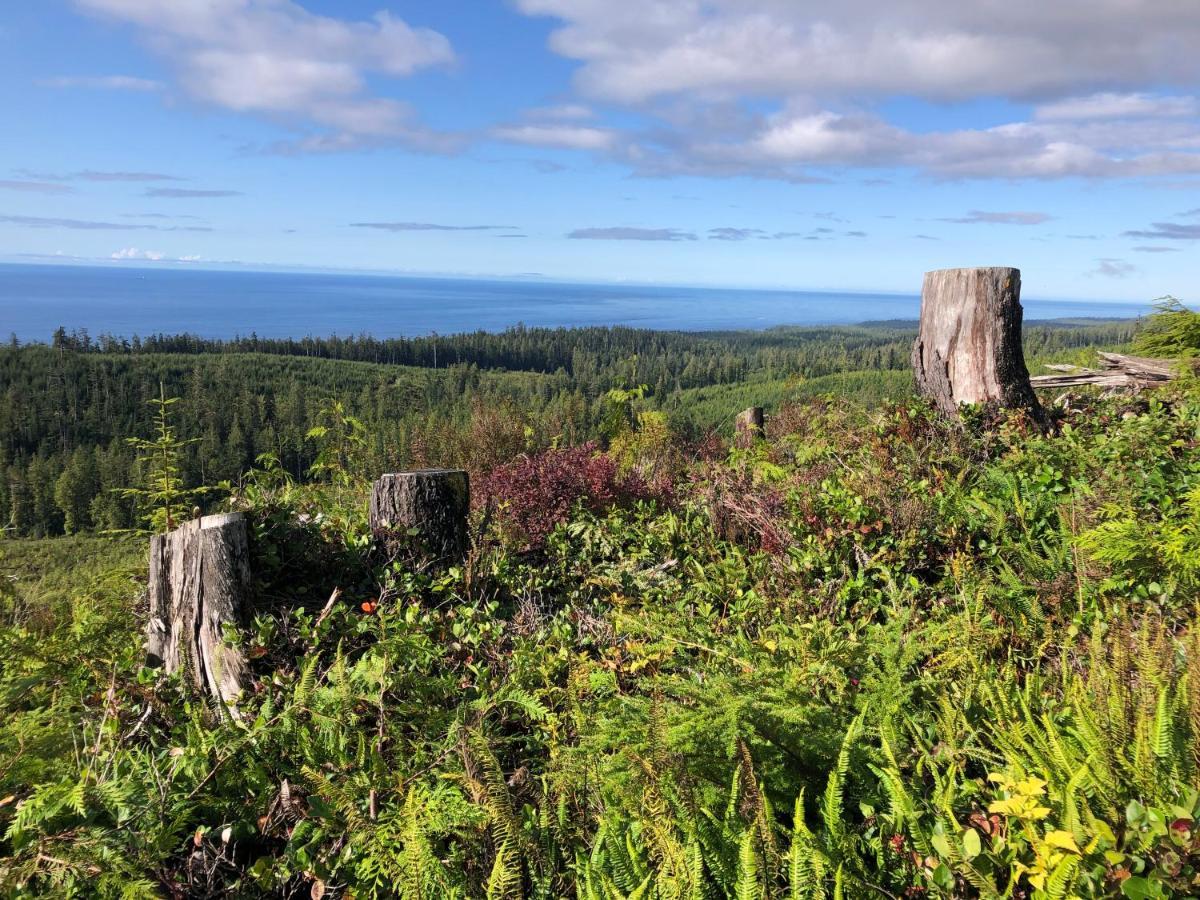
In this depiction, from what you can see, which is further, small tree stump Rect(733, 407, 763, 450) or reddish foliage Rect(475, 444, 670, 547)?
small tree stump Rect(733, 407, 763, 450)

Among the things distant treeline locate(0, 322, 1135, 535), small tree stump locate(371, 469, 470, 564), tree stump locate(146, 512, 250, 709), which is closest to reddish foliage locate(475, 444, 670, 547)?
small tree stump locate(371, 469, 470, 564)

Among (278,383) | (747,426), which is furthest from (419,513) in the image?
(278,383)

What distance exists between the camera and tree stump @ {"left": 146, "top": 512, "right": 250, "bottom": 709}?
3990 mm

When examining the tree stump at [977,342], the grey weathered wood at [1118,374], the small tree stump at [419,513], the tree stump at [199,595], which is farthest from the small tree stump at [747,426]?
the tree stump at [199,595]

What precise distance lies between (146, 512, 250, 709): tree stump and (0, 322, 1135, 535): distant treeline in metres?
42.1

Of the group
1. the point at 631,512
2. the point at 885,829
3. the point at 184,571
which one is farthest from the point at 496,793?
the point at 631,512

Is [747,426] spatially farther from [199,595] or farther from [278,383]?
[278,383]

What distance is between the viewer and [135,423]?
95562 millimetres

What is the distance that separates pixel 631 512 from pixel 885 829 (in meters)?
4.12

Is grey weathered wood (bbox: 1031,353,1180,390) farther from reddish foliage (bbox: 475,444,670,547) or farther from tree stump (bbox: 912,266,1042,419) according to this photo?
reddish foliage (bbox: 475,444,670,547)

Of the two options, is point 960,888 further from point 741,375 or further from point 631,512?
point 741,375

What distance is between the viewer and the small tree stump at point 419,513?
5.08 m

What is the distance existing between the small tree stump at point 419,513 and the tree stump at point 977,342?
5.02m

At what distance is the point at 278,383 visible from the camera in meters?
105
